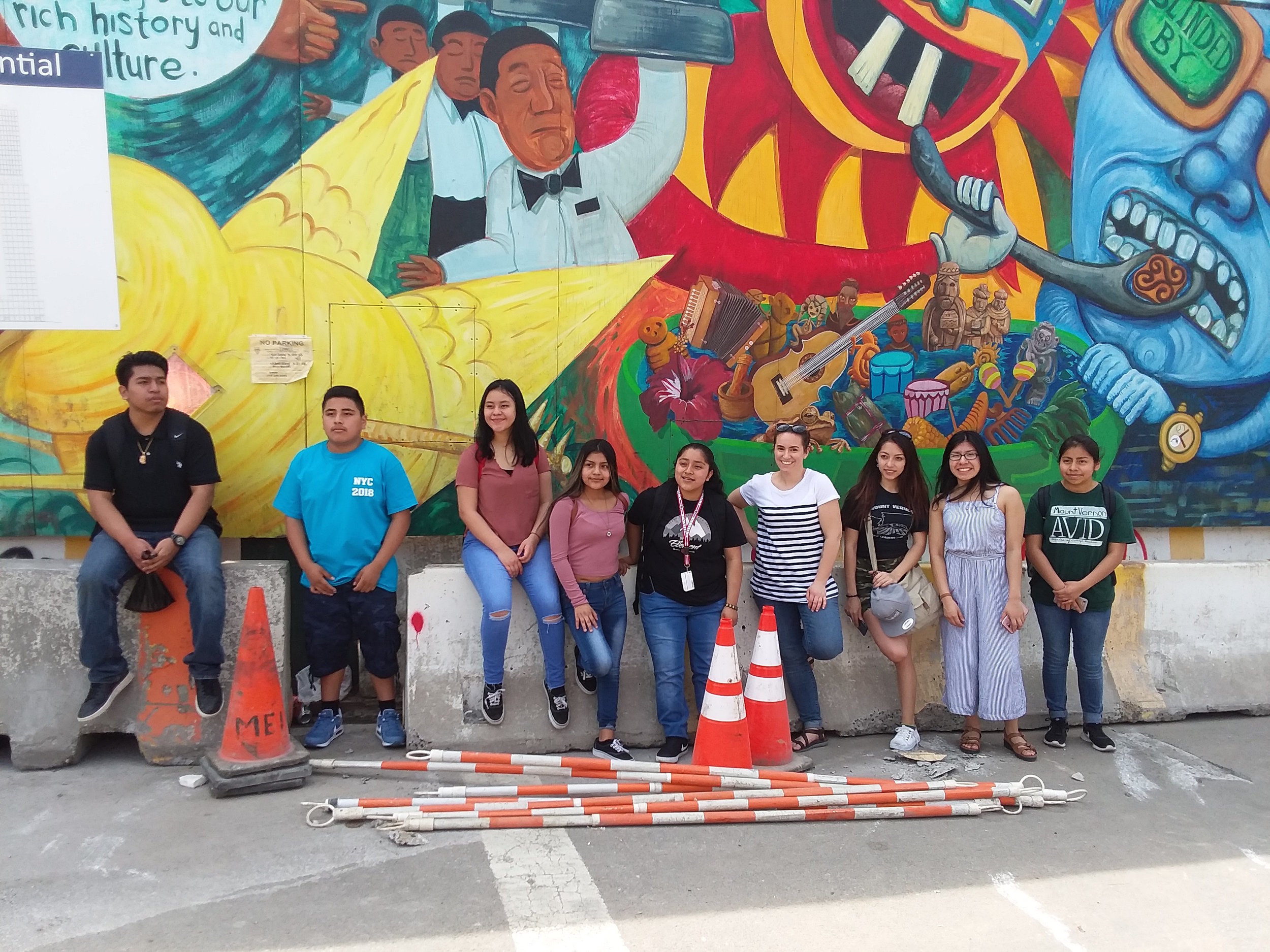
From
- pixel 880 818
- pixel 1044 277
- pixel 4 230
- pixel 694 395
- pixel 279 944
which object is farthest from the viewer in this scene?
pixel 1044 277

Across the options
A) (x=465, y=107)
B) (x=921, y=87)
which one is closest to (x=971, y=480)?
(x=921, y=87)

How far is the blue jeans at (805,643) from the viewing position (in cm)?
555

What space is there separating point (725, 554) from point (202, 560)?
3.09 meters

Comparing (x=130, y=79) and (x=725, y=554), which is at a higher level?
(x=130, y=79)

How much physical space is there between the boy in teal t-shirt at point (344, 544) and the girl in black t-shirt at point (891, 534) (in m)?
2.84

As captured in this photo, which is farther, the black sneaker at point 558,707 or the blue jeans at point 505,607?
the black sneaker at point 558,707

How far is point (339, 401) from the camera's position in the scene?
5.67 m

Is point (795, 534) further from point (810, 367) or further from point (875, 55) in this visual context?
point (875, 55)

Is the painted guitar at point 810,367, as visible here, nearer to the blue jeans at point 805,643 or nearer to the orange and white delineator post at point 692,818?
the blue jeans at point 805,643

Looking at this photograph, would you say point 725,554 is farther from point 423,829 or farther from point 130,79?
point 130,79

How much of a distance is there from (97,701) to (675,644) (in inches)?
130

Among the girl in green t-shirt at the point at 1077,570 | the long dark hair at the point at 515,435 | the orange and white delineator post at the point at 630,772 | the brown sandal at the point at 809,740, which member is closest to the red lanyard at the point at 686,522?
the long dark hair at the point at 515,435

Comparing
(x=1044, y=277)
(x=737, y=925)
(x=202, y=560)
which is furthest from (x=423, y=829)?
(x=1044, y=277)

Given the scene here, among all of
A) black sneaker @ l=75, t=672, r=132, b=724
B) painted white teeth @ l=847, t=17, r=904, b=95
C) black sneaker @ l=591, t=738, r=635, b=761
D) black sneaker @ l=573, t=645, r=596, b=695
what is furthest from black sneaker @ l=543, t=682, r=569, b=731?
painted white teeth @ l=847, t=17, r=904, b=95
